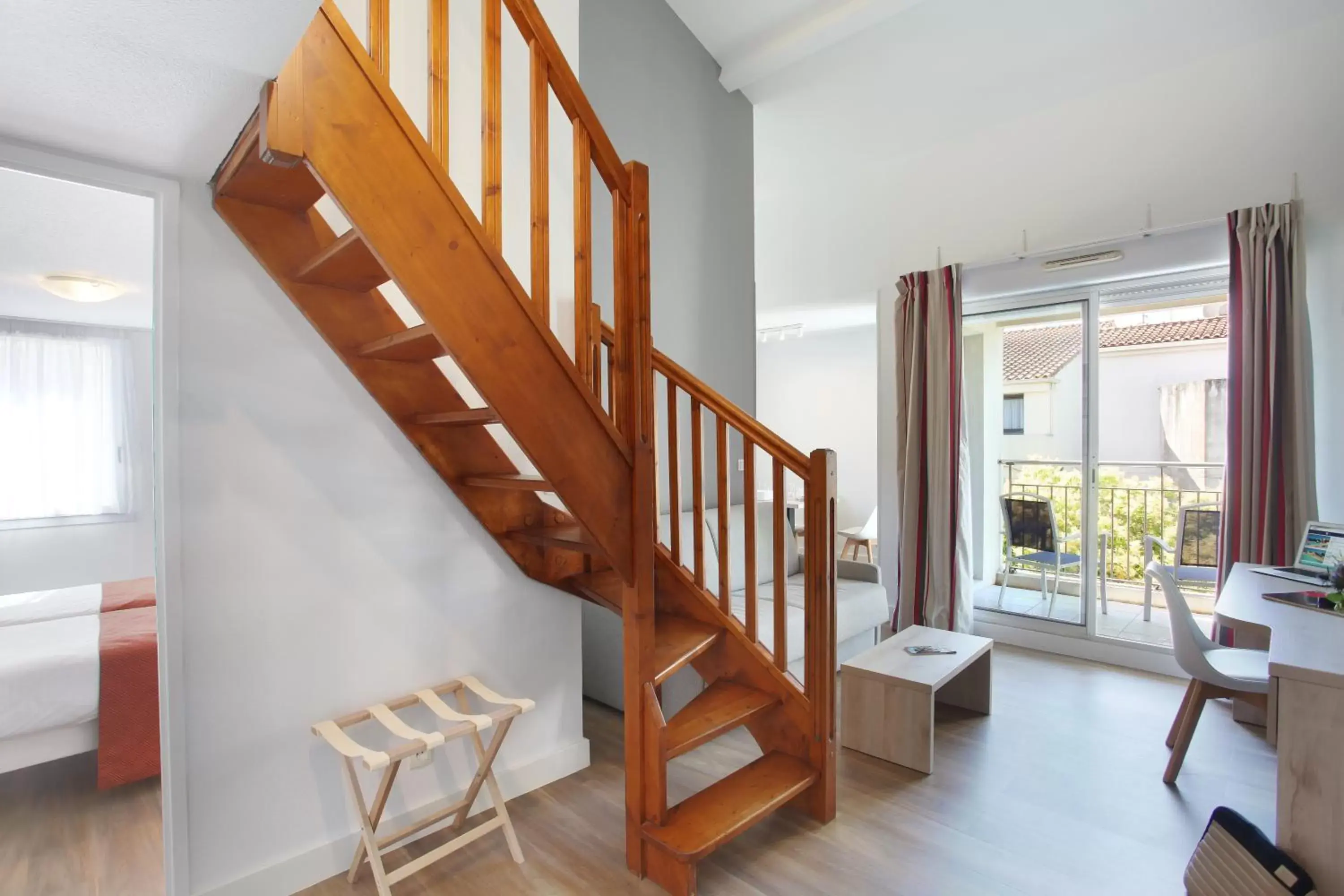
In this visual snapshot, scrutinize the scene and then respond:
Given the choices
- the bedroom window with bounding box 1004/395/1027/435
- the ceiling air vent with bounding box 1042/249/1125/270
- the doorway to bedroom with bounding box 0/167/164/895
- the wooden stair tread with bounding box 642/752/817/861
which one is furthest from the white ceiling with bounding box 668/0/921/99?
the wooden stair tread with bounding box 642/752/817/861

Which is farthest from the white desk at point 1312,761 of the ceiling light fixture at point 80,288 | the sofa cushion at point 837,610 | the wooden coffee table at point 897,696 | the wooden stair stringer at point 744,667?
the ceiling light fixture at point 80,288

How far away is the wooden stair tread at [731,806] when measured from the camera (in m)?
1.92

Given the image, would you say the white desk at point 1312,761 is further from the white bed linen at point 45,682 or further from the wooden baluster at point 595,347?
the white bed linen at point 45,682

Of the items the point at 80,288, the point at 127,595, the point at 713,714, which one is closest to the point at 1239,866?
the point at 713,714

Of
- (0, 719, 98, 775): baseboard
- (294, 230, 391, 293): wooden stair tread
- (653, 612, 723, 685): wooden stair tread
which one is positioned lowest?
(0, 719, 98, 775): baseboard

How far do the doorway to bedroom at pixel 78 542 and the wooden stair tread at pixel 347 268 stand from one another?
1.31 ft

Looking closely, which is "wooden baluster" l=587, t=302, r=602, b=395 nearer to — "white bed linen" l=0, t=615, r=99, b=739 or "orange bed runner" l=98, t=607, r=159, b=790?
"orange bed runner" l=98, t=607, r=159, b=790

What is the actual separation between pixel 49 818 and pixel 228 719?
3.92 feet

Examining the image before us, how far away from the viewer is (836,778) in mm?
2486

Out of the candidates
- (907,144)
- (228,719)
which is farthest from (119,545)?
(907,144)

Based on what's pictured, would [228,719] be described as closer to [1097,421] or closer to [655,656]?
[655,656]

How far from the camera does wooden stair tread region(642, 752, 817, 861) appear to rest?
1.92 metres

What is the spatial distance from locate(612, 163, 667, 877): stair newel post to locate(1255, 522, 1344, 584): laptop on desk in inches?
109

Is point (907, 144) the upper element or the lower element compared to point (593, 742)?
upper
